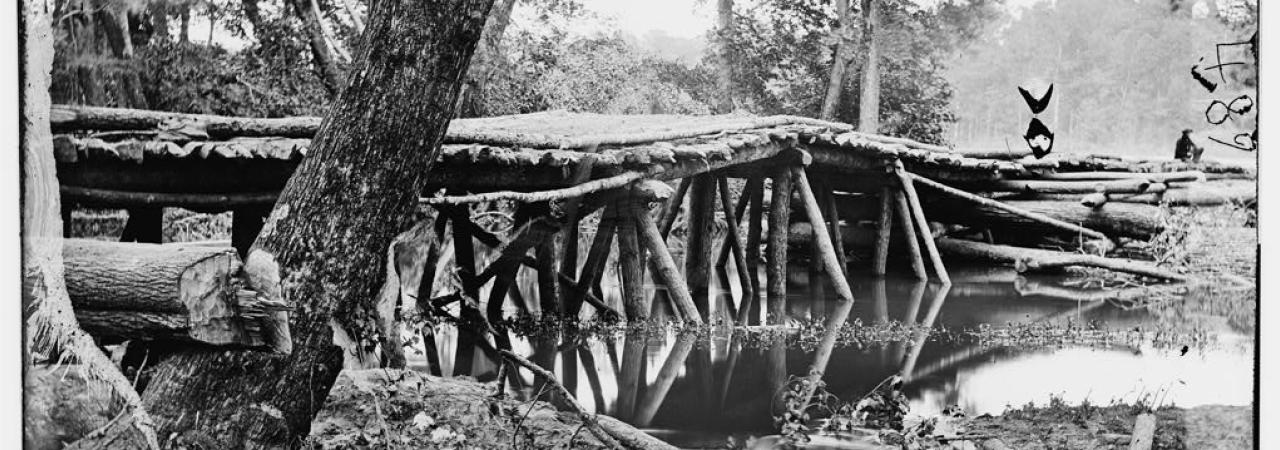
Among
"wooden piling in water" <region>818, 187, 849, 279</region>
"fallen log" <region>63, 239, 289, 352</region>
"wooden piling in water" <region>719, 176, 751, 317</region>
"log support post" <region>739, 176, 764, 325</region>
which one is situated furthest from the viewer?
"wooden piling in water" <region>818, 187, 849, 279</region>

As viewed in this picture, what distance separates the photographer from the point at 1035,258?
418 cm

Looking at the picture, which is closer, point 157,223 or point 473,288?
point 157,223

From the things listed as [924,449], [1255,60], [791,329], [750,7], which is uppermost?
[750,7]

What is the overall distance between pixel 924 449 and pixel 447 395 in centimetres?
169

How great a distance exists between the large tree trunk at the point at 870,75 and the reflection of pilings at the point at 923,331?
0.73 meters

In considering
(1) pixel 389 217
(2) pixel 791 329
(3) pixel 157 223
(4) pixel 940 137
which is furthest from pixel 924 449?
(3) pixel 157 223

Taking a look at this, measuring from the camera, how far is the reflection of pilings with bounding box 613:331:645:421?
3529mm

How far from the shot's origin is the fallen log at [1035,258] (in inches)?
151

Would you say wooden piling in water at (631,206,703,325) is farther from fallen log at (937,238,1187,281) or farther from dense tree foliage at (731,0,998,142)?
fallen log at (937,238,1187,281)

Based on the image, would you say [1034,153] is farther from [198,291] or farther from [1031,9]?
[198,291]

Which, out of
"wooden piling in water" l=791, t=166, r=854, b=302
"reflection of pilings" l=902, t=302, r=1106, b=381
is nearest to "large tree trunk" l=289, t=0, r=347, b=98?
"wooden piling in water" l=791, t=166, r=854, b=302

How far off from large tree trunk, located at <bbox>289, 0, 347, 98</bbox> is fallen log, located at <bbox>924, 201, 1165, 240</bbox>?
2445mm

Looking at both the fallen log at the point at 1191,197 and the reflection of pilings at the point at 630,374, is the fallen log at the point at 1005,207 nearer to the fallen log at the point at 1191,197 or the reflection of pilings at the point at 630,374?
the fallen log at the point at 1191,197

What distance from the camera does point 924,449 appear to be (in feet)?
11.8
